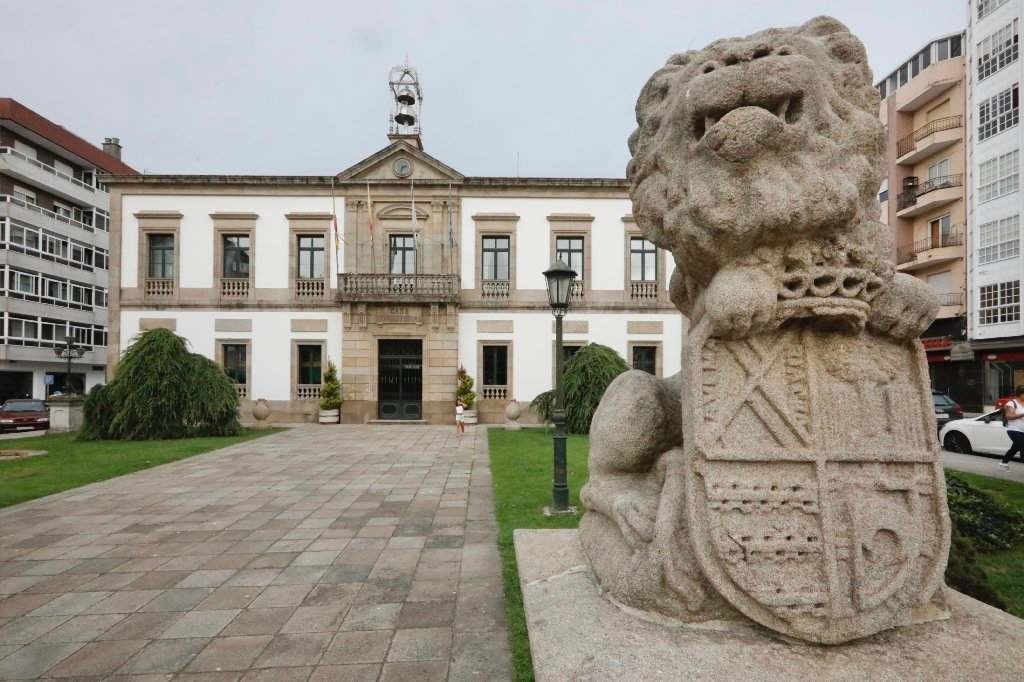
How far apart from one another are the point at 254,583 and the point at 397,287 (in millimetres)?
15717

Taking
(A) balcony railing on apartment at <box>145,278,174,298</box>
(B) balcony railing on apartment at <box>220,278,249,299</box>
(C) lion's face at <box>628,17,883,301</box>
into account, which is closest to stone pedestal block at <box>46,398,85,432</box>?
(A) balcony railing on apartment at <box>145,278,174,298</box>

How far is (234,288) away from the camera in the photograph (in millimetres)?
19219

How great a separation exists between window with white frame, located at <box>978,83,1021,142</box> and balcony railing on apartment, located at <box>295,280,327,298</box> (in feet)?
86.0

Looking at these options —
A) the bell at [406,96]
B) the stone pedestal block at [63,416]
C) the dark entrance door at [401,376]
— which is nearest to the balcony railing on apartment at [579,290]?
the dark entrance door at [401,376]

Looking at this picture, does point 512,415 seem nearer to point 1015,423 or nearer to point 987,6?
point 1015,423

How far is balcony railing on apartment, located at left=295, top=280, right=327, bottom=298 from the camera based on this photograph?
63.2 feet

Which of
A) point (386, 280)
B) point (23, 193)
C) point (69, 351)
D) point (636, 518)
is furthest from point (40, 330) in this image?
point (636, 518)

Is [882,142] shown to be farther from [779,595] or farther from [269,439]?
[269,439]

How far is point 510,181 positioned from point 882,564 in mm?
18739

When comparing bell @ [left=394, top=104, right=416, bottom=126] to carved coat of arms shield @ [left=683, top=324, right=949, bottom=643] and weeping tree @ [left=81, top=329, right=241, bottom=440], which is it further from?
carved coat of arms shield @ [left=683, top=324, right=949, bottom=643]

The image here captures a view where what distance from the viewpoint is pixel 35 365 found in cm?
2758

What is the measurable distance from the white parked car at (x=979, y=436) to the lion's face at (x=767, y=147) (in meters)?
11.6

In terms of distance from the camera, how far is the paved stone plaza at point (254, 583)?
2.82m

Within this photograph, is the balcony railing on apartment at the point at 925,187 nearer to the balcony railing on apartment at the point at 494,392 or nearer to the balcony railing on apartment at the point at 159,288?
the balcony railing on apartment at the point at 494,392
